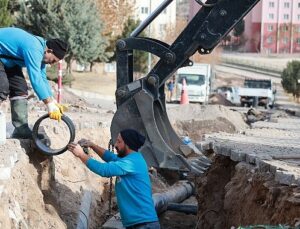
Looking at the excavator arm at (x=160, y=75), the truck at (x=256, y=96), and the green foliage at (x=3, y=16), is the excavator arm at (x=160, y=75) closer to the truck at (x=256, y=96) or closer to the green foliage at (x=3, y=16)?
the green foliage at (x=3, y=16)

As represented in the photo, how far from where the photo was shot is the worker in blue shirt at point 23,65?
6879mm

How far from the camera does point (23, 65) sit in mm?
7297

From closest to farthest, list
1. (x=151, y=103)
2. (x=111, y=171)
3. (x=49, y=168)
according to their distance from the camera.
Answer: (x=111, y=171)
(x=49, y=168)
(x=151, y=103)

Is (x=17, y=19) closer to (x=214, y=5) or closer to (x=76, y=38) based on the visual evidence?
(x=76, y=38)

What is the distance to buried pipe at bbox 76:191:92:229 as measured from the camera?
745 centimetres

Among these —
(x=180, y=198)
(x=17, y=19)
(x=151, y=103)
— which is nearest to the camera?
(x=151, y=103)

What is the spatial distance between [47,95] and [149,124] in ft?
5.34

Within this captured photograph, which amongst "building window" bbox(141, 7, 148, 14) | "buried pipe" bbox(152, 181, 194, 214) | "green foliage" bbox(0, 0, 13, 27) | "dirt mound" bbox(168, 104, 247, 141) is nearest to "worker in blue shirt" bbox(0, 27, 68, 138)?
"buried pipe" bbox(152, 181, 194, 214)

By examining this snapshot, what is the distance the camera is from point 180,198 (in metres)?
11.3

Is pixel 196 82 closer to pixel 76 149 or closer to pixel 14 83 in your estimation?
pixel 14 83

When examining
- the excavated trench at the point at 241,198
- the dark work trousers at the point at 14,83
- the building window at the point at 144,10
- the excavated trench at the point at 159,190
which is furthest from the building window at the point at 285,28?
the dark work trousers at the point at 14,83

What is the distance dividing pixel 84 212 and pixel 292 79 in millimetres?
43561

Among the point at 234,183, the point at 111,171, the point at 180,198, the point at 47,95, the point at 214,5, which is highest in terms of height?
the point at 214,5

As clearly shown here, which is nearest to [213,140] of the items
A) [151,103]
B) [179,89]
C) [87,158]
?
[151,103]
